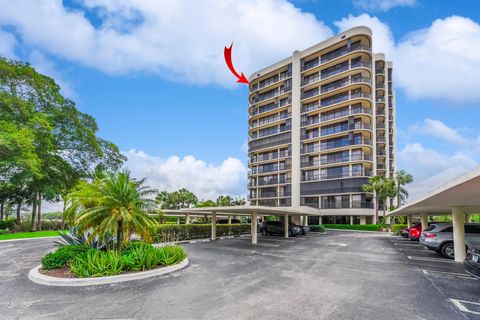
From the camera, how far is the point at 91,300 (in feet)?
22.4

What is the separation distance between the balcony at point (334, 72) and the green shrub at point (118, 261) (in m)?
47.3

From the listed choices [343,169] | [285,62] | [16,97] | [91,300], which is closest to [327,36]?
[285,62]

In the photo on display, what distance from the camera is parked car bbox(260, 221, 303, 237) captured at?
94.1ft

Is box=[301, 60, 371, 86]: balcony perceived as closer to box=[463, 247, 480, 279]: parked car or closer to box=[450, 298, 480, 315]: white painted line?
box=[463, 247, 480, 279]: parked car

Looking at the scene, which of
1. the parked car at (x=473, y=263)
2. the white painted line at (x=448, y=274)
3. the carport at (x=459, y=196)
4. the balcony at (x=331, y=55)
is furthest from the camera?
the balcony at (x=331, y=55)

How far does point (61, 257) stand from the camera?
9734mm

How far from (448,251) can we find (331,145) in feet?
120

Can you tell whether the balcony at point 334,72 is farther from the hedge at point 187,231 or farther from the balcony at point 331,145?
the hedge at point 187,231

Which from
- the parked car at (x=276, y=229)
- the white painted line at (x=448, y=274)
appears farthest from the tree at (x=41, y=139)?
the white painted line at (x=448, y=274)

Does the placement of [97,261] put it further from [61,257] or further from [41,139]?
[41,139]

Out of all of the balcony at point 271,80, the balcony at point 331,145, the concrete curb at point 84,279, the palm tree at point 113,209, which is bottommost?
the concrete curb at point 84,279

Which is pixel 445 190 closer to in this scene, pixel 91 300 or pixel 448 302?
pixel 448 302

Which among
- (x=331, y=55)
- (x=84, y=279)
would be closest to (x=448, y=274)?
(x=84, y=279)

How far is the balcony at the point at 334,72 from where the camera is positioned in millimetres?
47469
